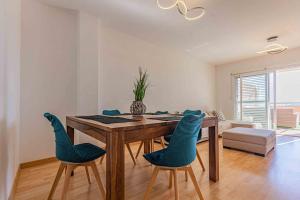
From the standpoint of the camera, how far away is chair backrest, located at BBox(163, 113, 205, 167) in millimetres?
1312

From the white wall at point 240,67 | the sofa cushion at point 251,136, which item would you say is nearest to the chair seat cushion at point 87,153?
the sofa cushion at point 251,136

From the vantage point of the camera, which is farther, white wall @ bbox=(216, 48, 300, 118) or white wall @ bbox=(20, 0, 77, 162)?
white wall @ bbox=(216, 48, 300, 118)

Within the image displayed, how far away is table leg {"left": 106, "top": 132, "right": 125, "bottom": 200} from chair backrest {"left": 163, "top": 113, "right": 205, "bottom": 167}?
403 millimetres

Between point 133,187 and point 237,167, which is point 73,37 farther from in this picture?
point 237,167

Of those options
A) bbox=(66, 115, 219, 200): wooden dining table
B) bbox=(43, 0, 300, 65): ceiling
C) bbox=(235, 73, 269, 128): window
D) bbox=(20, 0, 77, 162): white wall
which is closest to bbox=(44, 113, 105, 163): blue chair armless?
bbox=(66, 115, 219, 200): wooden dining table

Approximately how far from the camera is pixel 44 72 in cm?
256

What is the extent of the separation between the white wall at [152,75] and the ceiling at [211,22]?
0.90 feet

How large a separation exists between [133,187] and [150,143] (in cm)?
87

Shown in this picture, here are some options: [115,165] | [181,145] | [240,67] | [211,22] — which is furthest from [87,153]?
[240,67]

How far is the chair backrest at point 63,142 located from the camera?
4.41ft

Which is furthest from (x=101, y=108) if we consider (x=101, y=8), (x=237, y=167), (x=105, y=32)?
(x=237, y=167)

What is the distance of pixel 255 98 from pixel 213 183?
4.66m

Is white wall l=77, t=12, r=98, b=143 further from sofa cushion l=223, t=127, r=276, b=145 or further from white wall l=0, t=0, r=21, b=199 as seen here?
sofa cushion l=223, t=127, r=276, b=145

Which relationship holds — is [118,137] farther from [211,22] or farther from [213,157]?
[211,22]
